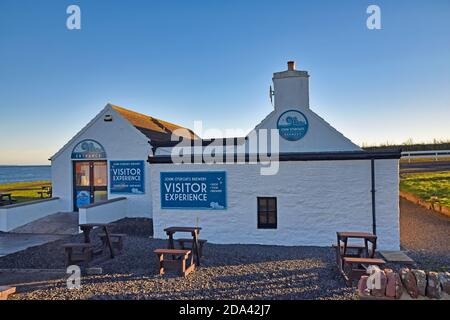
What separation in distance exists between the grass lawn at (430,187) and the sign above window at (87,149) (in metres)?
17.3

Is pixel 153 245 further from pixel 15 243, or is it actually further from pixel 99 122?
pixel 99 122

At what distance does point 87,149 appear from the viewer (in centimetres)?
1549

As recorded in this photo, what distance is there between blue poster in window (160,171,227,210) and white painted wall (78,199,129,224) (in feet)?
9.81

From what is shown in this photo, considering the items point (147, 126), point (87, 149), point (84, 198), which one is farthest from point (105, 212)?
point (147, 126)

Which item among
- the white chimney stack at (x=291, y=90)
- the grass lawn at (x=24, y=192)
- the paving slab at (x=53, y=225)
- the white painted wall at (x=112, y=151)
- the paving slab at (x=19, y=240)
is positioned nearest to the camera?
the paving slab at (x=19, y=240)

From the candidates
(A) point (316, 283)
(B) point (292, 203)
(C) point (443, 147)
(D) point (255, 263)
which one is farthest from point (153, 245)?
(C) point (443, 147)

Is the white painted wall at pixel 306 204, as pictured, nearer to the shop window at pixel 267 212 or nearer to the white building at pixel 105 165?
the shop window at pixel 267 212

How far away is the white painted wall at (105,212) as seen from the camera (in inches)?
451

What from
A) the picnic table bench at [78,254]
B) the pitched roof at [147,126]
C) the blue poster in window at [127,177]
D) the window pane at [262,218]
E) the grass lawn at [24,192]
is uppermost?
the pitched roof at [147,126]

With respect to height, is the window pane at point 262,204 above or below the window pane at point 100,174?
below

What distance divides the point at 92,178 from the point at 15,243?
5.17 meters

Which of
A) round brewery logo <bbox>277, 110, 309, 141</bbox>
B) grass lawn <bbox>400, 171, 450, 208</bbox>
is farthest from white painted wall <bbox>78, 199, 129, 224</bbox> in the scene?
grass lawn <bbox>400, 171, 450, 208</bbox>

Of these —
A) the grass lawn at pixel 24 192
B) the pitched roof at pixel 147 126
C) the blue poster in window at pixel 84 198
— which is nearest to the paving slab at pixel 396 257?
the pitched roof at pixel 147 126

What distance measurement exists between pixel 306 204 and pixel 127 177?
29.5ft
